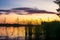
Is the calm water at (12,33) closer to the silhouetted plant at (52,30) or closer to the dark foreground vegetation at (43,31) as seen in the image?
the dark foreground vegetation at (43,31)

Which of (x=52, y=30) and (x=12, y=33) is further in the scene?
(x=12, y=33)

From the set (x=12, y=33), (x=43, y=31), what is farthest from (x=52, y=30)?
(x=12, y=33)

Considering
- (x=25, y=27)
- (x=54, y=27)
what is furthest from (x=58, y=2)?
(x=25, y=27)

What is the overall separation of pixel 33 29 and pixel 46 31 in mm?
429

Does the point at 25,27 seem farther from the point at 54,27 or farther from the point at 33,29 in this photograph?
the point at 54,27

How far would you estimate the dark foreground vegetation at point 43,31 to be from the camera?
6.31 metres

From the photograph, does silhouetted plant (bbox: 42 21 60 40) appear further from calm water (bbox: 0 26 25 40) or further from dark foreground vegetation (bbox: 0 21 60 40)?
calm water (bbox: 0 26 25 40)

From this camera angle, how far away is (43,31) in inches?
258

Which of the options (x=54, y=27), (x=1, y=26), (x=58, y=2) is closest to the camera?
(x=1, y=26)

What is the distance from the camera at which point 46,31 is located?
6555 mm

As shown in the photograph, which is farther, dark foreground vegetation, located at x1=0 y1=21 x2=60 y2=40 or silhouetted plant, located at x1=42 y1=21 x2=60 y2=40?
silhouetted plant, located at x1=42 y1=21 x2=60 y2=40

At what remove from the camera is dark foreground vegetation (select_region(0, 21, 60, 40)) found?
249 inches

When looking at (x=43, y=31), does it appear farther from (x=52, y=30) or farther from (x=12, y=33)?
(x=12, y=33)

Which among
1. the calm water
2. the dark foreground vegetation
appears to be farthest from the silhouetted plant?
the calm water
